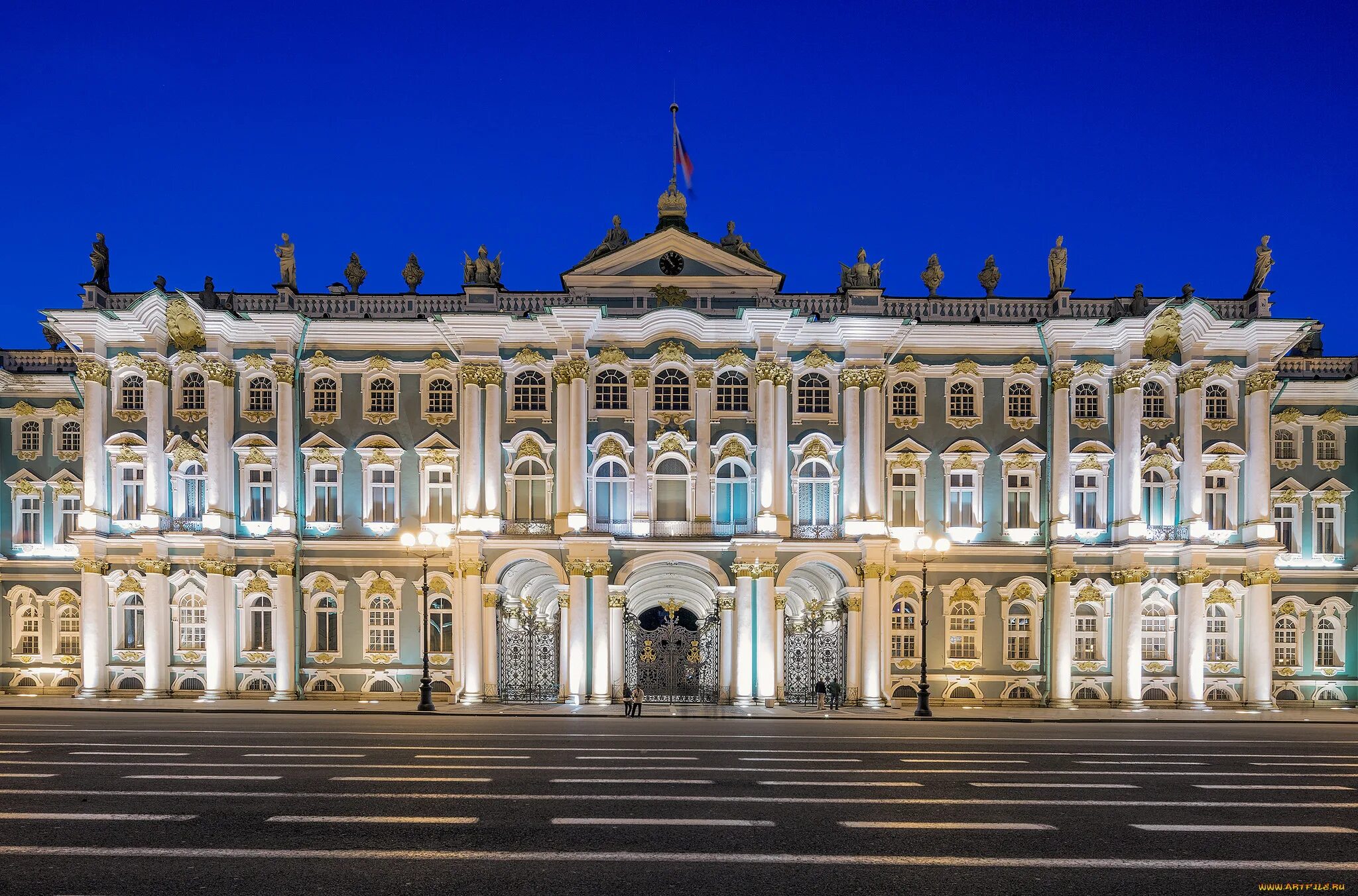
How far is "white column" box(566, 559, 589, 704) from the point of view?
35.0 meters

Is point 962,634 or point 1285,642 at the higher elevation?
point 962,634

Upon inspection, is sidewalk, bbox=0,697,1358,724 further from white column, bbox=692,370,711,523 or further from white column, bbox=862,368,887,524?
white column, bbox=862,368,887,524

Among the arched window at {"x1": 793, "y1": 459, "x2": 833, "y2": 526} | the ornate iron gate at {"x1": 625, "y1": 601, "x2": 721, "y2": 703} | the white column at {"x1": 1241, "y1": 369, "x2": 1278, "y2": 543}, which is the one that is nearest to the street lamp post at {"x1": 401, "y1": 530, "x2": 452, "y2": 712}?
the ornate iron gate at {"x1": 625, "y1": 601, "x2": 721, "y2": 703}

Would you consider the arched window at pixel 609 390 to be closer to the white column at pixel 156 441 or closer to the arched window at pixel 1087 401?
the white column at pixel 156 441

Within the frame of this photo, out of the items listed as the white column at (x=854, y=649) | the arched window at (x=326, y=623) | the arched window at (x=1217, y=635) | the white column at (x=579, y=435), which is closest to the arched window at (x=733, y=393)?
the white column at (x=579, y=435)

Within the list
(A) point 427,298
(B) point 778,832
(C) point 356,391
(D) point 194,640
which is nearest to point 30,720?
(D) point 194,640

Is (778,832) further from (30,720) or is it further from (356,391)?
(356,391)

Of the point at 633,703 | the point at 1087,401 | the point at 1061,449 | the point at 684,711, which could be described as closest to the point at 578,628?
the point at 633,703

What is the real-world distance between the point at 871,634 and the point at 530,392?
1601 cm

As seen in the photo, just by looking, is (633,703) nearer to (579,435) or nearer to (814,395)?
(579,435)

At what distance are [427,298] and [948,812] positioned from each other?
29.0 m

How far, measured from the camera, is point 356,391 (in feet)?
122

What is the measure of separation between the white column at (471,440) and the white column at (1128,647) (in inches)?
980

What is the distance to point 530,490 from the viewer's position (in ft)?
120
